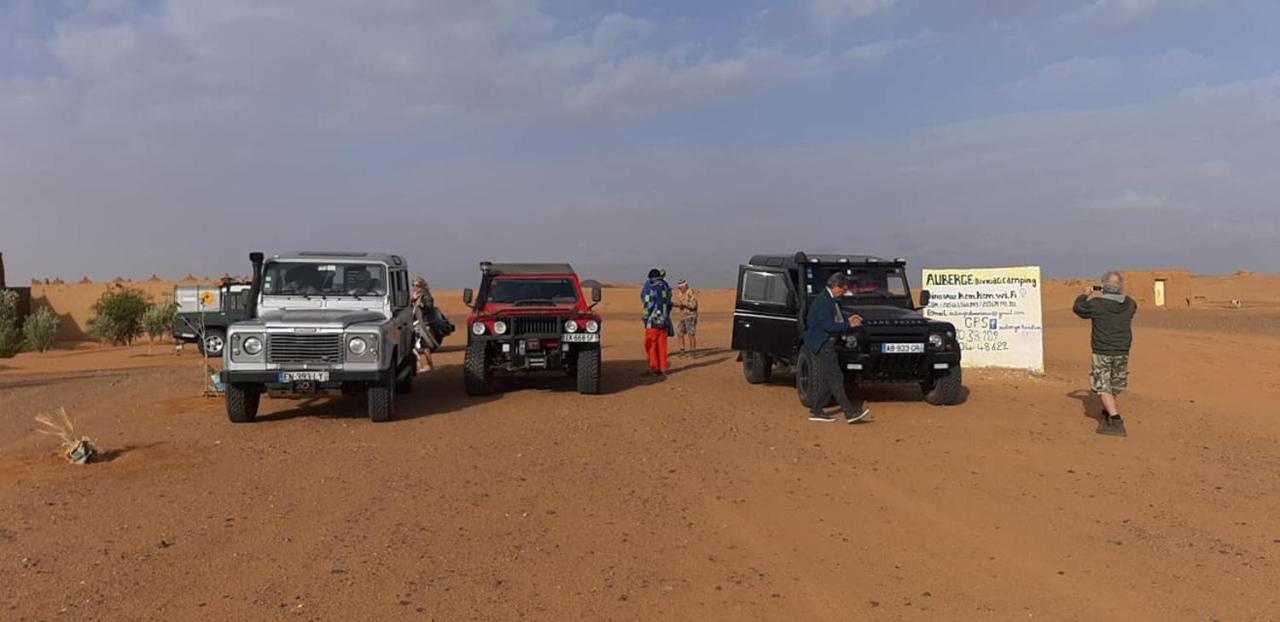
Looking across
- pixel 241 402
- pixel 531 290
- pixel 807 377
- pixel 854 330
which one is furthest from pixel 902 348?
pixel 241 402

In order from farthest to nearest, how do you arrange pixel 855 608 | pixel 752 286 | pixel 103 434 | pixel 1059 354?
pixel 1059 354 < pixel 752 286 < pixel 103 434 < pixel 855 608

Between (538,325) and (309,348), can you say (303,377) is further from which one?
(538,325)

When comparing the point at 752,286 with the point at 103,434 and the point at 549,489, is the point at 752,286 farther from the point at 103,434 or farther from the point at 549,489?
the point at 103,434

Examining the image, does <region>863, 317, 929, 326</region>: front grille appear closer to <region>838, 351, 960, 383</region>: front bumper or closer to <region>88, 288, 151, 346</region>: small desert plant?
<region>838, 351, 960, 383</region>: front bumper

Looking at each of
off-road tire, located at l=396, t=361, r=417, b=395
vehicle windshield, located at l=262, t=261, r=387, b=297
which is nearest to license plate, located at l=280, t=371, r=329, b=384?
vehicle windshield, located at l=262, t=261, r=387, b=297

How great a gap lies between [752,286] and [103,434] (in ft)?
28.4

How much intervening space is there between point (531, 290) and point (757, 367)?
3615mm

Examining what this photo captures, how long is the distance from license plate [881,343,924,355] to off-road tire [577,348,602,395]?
12.6 ft

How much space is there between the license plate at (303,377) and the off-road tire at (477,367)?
2655 millimetres

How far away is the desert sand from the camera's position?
5.07m

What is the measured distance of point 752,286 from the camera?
13.9 metres

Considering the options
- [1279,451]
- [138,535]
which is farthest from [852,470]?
[138,535]

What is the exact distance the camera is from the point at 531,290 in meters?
13.7

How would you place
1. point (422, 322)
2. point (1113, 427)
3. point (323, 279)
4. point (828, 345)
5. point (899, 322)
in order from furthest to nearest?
point (422, 322) → point (323, 279) → point (899, 322) → point (828, 345) → point (1113, 427)
